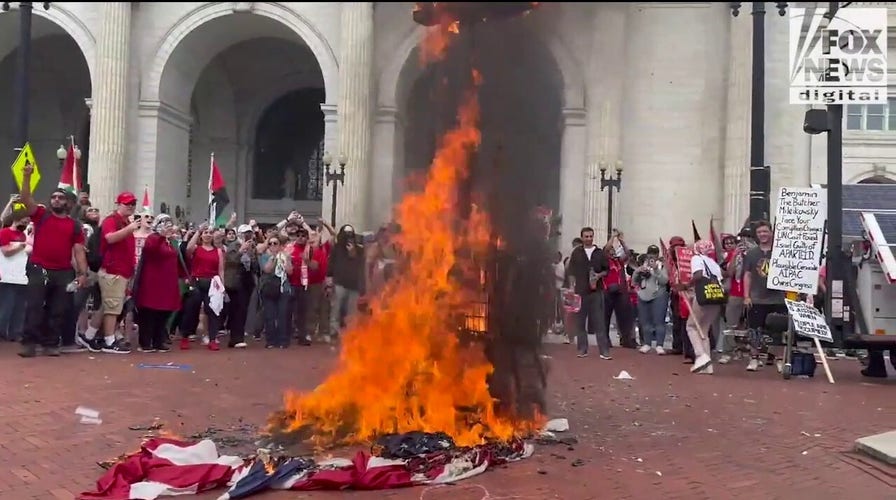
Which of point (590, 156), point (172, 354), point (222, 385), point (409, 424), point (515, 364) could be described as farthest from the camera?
point (590, 156)

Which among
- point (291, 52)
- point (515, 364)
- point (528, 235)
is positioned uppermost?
point (291, 52)

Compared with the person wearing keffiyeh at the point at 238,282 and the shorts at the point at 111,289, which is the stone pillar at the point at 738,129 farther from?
the shorts at the point at 111,289

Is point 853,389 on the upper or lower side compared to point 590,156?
lower

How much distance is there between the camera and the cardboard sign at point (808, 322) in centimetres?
1021

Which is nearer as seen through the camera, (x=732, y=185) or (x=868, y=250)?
(x=868, y=250)

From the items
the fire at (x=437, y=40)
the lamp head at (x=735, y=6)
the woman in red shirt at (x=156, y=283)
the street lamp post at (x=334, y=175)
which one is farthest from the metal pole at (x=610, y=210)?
the fire at (x=437, y=40)

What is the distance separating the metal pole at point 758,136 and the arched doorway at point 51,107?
21.6 meters

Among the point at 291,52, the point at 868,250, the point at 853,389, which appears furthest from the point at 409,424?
the point at 291,52

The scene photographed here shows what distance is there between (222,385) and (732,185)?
16.6 m

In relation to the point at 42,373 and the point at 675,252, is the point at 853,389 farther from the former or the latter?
the point at 42,373

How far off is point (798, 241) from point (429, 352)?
6627 millimetres

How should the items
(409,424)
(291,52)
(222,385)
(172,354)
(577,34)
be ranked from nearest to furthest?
1. (577,34)
2. (409,424)
3. (222,385)
4. (172,354)
5. (291,52)

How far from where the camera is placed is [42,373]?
895 centimetres

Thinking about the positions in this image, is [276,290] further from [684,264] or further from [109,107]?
[109,107]
